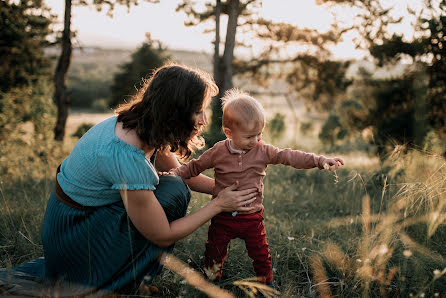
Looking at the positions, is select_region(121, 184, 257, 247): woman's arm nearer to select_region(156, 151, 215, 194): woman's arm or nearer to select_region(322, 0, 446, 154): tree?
select_region(156, 151, 215, 194): woman's arm

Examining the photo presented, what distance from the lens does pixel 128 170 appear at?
1.93 metres

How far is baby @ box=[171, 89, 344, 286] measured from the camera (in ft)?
7.54

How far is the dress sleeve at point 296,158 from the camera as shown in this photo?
7.64 ft

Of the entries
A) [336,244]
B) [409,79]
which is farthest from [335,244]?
[409,79]

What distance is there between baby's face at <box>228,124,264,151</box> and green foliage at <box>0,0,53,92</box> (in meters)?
6.26

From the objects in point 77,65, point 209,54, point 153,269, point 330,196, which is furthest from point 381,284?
point 77,65

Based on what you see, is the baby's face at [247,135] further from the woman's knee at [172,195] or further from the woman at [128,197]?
the woman's knee at [172,195]

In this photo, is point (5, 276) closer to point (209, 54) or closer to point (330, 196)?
point (330, 196)

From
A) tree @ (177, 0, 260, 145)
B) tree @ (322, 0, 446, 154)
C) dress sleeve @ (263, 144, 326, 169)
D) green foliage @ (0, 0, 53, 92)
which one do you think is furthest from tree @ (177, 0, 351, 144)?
dress sleeve @ (263, 144, 326, 169)

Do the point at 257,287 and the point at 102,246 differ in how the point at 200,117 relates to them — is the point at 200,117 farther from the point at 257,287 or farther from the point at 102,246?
the point at 257,287

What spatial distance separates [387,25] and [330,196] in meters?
4.78

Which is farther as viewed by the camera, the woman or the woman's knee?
the woman's knee

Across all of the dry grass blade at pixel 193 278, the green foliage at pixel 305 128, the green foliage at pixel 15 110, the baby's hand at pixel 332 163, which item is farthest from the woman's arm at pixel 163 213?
the green foliage at pixel 305 128

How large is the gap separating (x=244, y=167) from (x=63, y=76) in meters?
6.96
